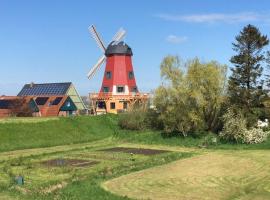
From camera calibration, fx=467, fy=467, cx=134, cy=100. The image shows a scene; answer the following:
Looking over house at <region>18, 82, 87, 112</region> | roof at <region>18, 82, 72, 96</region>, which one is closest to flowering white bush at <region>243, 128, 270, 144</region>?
house at <region>18, 82, 87, 112</region>

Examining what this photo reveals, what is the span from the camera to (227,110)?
54.8 metres

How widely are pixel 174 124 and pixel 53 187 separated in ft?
97.2

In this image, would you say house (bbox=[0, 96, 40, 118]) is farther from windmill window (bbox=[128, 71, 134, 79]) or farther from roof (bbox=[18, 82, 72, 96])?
windmill window (bbox=[128, 71, 134, 79])

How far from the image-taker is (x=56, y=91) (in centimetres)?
8138

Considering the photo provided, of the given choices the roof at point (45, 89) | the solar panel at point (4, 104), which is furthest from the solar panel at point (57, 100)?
the solar panel at point (4, 104)

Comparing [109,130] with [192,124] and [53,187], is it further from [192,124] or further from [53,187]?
[53,187]

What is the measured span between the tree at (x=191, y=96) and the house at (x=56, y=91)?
87.2ft

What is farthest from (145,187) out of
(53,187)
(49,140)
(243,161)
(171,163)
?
(49,140)

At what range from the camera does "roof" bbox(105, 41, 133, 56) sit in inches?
3051

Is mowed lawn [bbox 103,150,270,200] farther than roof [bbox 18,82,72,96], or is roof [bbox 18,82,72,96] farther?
roof [bbox 18,82,72,96]

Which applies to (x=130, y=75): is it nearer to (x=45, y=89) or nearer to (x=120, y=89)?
(x=120, y=89)

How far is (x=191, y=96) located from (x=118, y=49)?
2550 cm

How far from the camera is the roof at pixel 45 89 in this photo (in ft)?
265

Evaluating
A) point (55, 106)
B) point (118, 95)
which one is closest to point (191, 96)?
point (118, 95)
